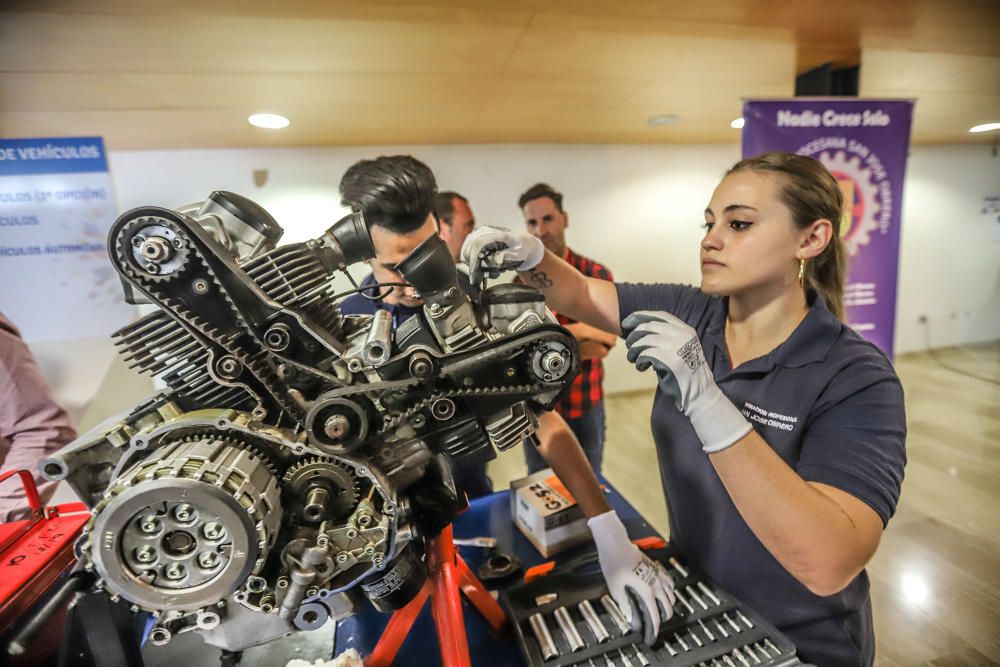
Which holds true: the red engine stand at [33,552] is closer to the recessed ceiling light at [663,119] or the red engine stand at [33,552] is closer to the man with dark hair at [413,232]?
the man with dark hair at [413,232]

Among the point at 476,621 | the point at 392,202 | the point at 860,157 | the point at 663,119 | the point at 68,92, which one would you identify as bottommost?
the point at 476,621

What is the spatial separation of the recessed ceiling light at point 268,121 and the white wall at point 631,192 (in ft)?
1.96

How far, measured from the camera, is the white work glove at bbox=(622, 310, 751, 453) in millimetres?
862

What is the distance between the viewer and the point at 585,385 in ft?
7.97

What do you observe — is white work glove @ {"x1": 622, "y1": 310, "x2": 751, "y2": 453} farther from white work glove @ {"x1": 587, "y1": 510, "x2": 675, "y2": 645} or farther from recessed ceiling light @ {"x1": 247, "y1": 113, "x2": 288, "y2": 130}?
recessed ceiling light @ {"x1": 247, "y1": 113, "x2": 288, "y2": 130}

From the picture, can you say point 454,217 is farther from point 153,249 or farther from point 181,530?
point 181,530

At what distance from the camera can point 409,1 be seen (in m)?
1.50

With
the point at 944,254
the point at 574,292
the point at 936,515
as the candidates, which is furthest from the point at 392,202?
the point at 944,254

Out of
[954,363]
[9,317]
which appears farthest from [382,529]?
[954,363]

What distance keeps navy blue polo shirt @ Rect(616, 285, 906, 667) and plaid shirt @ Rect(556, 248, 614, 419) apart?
1.11m

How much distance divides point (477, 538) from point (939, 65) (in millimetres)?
3422

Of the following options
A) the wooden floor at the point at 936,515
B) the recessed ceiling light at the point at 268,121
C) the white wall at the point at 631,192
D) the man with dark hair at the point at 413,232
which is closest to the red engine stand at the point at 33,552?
the man with dark hair at the point at 413,232

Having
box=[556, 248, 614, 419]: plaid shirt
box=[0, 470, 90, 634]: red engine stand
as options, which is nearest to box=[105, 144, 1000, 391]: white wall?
box=[556, 248, 614, 419]: plaid shirt

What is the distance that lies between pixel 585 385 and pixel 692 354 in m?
1.49
